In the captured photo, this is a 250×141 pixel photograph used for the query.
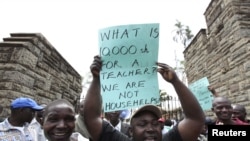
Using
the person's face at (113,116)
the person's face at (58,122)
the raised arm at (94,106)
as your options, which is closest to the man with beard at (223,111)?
the person's face at (113,116)

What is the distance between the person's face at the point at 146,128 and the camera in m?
1.99

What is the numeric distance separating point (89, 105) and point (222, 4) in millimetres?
4467

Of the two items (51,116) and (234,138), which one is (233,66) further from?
(51,116)

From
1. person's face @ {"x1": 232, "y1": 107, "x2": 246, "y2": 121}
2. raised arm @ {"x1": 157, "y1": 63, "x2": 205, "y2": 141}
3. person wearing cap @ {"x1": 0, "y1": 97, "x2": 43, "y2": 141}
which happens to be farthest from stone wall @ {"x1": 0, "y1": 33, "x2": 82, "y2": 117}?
person's face @ {"x1": 232, "y1": 107, "x2": 246, "y2": 121}

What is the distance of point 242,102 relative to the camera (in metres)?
5.06

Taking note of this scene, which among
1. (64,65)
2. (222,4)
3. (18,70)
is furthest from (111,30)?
(64,65)

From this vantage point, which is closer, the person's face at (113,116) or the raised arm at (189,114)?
the raised arm at (189,114)

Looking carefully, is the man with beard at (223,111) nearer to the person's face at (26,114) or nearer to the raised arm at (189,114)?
the raised arm at (189,114)

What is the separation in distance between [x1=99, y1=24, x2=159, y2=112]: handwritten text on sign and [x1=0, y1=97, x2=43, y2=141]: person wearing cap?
159cm

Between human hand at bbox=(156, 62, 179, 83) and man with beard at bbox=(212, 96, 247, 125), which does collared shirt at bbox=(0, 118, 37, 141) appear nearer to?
human hand at bbox=(156, 62, 179, 83)

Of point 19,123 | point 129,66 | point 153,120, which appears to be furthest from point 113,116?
point 153,120

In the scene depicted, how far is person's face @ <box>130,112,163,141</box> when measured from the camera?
199 centimetres

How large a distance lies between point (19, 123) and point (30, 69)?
175cm

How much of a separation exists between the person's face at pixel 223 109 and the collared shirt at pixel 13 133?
2.34m
